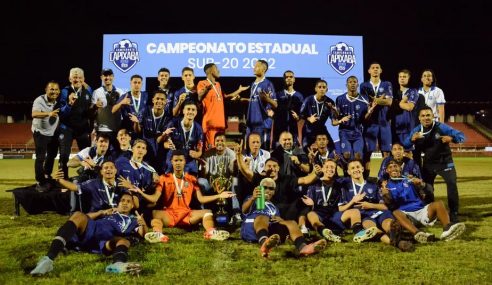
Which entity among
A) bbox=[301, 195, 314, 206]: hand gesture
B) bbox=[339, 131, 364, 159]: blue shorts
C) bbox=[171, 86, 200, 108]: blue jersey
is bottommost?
bbox=[301, 195, 314, 206]: hand gesture

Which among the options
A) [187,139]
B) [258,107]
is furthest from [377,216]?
[258,107]

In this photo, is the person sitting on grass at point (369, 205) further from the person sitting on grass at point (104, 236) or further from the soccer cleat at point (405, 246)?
the person sitting on grass at point (104, 236)

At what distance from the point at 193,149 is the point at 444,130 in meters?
3.83

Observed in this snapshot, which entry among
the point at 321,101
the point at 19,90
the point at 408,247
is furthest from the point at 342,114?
the point at 19,90

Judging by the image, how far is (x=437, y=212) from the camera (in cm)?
539

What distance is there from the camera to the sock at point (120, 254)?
4.01 m

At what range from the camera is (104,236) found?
179 inches

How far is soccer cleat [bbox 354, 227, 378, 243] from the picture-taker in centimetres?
500

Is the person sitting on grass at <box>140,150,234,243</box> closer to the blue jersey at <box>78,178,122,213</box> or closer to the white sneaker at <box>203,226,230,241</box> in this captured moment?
the white sneaker at <box>203,226,230,241</box>

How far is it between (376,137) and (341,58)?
11.6m

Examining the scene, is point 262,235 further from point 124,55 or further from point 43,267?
point 124,55

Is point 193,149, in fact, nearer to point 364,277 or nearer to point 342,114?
point 342,114

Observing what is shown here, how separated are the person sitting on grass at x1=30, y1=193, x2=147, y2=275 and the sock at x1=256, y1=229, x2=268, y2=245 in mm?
1309

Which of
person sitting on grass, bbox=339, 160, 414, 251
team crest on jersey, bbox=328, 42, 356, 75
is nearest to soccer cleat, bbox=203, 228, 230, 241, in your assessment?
person sitting on grass, bbox=339, 160, 414, 251
